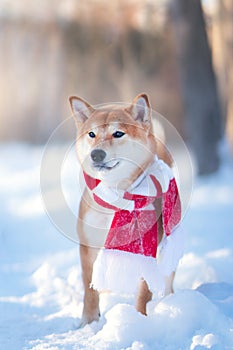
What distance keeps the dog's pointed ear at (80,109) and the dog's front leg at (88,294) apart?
22.5 inches

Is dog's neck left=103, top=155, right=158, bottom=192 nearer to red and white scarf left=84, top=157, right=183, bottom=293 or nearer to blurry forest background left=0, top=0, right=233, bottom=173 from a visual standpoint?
red and white scarf left=84, top=157, right=183, bottom=293

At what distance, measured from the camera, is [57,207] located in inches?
117

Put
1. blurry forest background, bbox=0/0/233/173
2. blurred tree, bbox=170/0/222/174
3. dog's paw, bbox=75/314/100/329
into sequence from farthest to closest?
blurry forest background, bbox=0/0/233/173 → blurred tree, bbox=170/0/222/174 → dog's paw, bbox=75/314/100/329

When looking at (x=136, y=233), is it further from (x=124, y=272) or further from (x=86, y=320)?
(x=86, y=320)

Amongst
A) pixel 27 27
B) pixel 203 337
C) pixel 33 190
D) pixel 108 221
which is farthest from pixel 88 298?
pixel 27 27

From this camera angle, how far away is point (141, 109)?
219 centimetres

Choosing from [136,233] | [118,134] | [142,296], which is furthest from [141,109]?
[142,296]

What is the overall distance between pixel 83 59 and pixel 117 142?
11803 millimetres

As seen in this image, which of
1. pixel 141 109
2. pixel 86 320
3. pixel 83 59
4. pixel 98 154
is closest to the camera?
pixel 98 154

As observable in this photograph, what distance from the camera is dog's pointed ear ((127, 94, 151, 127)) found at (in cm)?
217

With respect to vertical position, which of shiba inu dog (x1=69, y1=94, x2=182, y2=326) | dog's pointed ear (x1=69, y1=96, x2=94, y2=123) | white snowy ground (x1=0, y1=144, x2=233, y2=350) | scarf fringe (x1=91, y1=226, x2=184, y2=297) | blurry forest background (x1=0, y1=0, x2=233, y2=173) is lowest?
blurry forest background (x1=0, y1=0, x2=233, y2=173)

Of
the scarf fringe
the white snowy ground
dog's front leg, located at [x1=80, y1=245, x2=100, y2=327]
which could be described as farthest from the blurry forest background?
the scarf fringe

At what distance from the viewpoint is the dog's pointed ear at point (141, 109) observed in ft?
7.11

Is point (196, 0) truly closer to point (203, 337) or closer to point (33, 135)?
point (203, 337)
